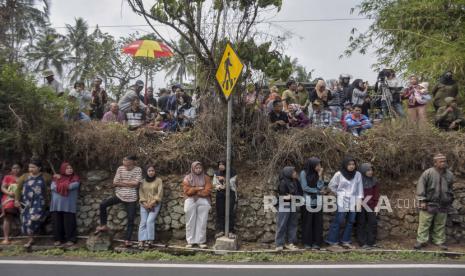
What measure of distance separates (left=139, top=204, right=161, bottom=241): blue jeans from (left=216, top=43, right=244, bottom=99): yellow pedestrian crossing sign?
2.78 m

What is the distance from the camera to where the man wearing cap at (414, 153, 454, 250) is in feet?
28.5

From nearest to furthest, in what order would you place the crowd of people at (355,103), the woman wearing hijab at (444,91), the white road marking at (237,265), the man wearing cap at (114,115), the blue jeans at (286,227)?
the white road marking at (237,265)
the blue jeans at (286,227)
the crowd of people at (355,103)
the woman wearing hijab at (444,91)
the man wearing cap at (114,115)

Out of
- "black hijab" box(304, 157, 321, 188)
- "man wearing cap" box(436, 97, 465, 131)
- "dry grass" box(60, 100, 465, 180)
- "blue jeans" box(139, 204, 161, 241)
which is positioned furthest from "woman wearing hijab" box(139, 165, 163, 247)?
"man wearing cap" box(436, 97, 465, 131)

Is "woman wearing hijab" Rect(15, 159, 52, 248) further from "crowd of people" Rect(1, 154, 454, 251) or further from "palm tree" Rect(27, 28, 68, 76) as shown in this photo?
"palm tree" Rect(27, 28, 68, 76)

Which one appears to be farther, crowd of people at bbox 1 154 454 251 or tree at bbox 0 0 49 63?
tree at bbox 0 0 49 63

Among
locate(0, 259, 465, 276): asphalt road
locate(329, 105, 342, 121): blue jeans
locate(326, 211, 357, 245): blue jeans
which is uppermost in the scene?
locate(329, 105, 342, 121): blue jeans

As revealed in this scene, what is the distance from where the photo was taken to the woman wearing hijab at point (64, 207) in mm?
8922

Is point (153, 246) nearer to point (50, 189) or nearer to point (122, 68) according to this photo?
point (50, 189)

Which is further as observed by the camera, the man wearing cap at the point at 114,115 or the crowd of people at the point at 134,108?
the man wearing cap at the point at 114,115

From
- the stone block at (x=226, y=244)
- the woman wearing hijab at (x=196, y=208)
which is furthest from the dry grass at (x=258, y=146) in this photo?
the stone block at (x=226, y=244)

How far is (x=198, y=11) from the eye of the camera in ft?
32.0

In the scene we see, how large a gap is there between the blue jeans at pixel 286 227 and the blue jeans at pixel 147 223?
94.6 inches

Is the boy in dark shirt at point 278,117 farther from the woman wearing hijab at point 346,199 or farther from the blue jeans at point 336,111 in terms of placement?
the woman wearing hijab at point 346,199

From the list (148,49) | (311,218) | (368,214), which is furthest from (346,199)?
(148,49)
